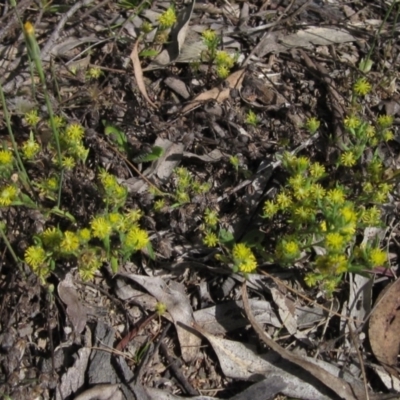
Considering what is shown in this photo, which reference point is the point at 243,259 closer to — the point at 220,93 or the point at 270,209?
the point at 270,209

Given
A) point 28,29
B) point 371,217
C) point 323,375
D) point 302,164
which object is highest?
point 28,29

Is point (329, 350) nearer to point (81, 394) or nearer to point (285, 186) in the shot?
point (285, 186)

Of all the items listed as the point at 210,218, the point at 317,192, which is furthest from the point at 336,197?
the point at 210,218

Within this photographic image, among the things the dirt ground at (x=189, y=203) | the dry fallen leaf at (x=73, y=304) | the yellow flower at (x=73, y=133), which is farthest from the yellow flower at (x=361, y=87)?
the dry fallen leaf at (x=73, y=304)

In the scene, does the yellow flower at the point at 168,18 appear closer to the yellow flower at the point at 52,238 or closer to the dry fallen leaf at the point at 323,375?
the yellow flower at the point at 52,238

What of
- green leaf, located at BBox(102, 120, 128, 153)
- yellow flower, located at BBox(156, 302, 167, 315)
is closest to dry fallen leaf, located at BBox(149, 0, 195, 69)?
green leaf, located at BBox(102, 120, 128, 153)

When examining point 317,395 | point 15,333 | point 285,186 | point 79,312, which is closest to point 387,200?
point 285,186

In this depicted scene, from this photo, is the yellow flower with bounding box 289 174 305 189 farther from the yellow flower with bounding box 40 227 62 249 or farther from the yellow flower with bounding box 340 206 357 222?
the yellow flower with bounding box 40 227 62 249
